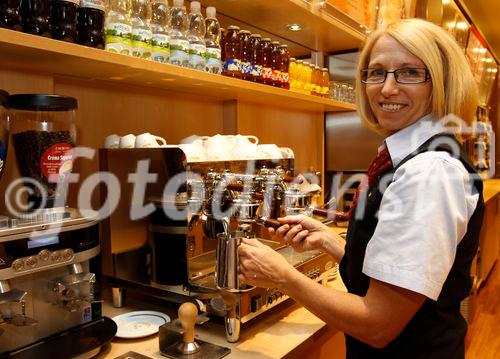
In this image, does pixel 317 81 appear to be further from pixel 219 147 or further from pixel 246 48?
pixel 219 147

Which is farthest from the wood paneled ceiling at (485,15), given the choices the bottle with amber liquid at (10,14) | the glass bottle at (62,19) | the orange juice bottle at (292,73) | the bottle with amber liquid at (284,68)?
the bottle with amber liquid at (10,14)

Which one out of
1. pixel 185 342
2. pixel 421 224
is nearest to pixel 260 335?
pixel 185 342

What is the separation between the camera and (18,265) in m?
0.82

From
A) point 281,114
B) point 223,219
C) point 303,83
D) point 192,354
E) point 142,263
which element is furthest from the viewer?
point 281,114

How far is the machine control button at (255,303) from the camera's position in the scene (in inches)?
42.0

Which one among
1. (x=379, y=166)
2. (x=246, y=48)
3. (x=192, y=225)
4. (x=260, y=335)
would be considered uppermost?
(x=246, y=48)

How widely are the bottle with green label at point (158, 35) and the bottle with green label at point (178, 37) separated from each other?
25 millimetres

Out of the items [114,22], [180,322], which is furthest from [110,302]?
[114,22]

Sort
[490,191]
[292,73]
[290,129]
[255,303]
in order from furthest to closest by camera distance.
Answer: [490,191] → [290,129] → [292,73] → [255,303]

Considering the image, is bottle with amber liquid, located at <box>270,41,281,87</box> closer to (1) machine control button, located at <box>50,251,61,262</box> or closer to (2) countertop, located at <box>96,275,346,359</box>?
(2) countertop, located at <box>96,275,346,359</box>

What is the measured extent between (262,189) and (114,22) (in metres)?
0.57

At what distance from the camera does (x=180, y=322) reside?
1.01m

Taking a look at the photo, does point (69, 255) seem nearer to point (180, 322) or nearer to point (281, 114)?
point (180, 322)

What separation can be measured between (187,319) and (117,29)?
2.22ft
